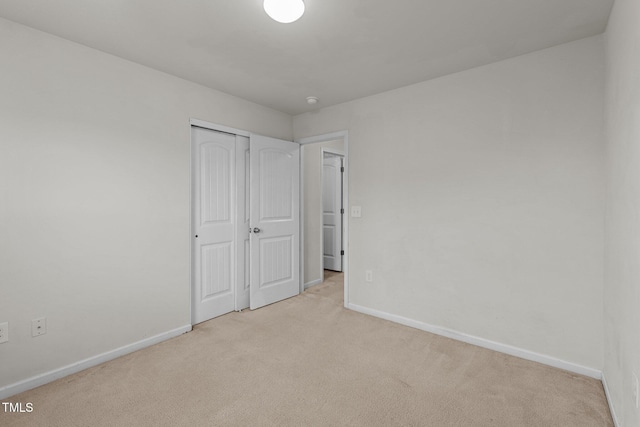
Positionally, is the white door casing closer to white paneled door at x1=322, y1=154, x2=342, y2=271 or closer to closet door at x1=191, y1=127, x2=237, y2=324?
closet door at x1=191, y1=127, x2=237, y2=324

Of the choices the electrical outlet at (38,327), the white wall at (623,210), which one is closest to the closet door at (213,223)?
the electrical outlet at (38,327)

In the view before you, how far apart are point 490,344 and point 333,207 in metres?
3.35

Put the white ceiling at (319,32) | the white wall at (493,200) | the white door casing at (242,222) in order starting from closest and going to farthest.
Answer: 1. the white ceiling at (319,32)
2. the white wall at (493,200)
3. the white door casing at (242,222)

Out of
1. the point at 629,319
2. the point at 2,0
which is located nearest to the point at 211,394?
the point at 629,319

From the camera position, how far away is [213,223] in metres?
3.27

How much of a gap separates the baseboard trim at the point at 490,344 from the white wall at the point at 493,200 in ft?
0.14

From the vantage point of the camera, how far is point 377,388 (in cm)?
206

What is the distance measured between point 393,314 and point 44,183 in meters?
3.15

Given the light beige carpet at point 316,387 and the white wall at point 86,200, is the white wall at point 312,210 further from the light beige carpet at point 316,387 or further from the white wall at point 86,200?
the white wall at point 86,200

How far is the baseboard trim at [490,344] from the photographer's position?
7.33ft

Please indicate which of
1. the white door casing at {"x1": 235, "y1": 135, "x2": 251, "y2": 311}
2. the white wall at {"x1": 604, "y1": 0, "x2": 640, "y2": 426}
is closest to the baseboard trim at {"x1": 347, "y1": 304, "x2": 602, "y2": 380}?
the white wall at {"x1": 604, "y1": 0, "x2": 640, "y2": 426}

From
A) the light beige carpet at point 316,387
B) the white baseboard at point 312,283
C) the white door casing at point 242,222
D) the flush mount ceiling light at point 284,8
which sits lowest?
the light beige carpet at point 316,387

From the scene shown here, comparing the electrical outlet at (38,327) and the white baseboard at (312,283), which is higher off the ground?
the electrical outlet at (38,327)

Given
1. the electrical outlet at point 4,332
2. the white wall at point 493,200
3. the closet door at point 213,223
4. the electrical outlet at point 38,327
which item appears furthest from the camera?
the closet door at point 213,223
